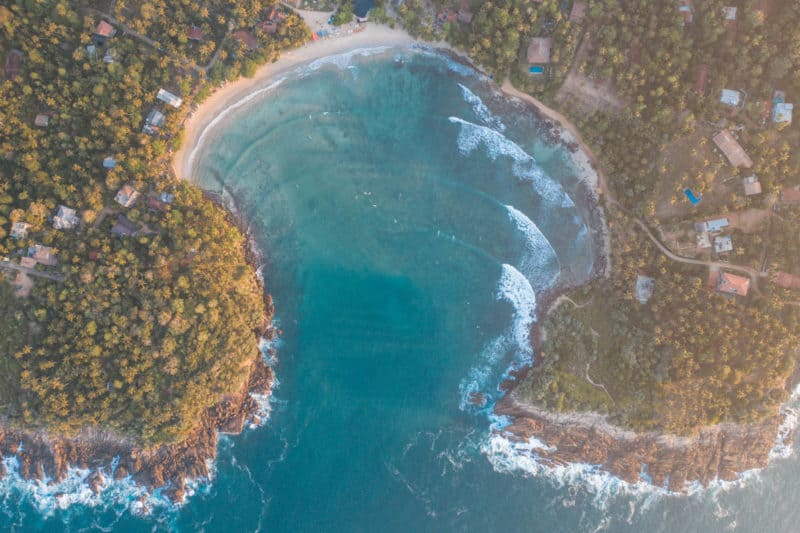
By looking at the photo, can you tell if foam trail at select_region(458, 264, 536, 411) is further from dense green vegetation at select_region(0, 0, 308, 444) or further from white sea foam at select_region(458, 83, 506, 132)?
dense green vegetation at select_region(0, 0, 308, 444)

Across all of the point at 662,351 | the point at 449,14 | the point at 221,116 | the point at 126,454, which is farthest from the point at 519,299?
the point at 126,454

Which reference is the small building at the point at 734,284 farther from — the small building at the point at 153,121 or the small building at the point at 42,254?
the small building at the point at 42,254

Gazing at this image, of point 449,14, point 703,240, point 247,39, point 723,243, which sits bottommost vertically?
point 247,39

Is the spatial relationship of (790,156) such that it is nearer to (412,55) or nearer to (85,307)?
(412,55)

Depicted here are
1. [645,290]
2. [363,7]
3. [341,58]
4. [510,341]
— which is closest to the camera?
[645,290]

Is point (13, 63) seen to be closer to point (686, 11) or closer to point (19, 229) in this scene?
point (19, 229)

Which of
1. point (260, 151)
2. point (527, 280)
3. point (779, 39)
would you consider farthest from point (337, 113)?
point (779, 39)

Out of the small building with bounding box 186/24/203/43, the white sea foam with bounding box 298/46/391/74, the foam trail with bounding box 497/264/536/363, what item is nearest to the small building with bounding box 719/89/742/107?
the foam trail with bounding box 497/264/536/363
